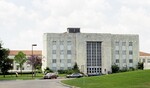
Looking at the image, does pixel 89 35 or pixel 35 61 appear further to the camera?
pixel 89 35

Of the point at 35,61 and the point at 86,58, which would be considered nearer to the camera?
the point at 35,61

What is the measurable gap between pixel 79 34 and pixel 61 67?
11480mm

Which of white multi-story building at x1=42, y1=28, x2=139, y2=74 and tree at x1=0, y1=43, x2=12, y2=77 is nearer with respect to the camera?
tree at x1=0, y1=43, x2=12, y2=77

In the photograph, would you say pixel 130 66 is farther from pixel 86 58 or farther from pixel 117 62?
pixel 86 58

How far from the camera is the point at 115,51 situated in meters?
132

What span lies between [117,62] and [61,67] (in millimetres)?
18600

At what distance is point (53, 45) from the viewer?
12550cm

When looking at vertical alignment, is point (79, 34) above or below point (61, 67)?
above

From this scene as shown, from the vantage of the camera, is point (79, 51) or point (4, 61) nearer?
point (4, 61)

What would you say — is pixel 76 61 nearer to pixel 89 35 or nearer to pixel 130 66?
A: pixel 89 35

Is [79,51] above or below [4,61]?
above

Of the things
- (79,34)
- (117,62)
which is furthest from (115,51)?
(79,34)

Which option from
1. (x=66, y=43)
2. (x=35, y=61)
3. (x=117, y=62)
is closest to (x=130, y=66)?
(x=117, y=62)

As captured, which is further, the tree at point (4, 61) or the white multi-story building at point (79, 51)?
the white multi-story building at point (79, 51)
